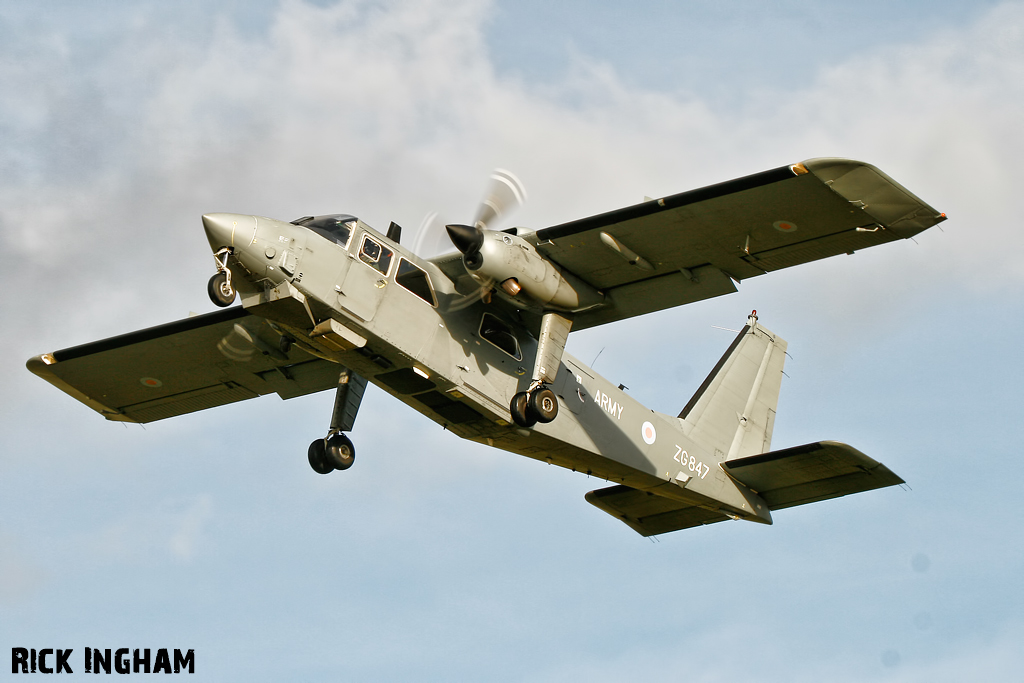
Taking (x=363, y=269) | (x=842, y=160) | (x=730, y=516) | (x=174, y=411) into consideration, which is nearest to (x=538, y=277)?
(x=363, y=269)

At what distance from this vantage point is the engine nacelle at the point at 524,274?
1727 centimetres

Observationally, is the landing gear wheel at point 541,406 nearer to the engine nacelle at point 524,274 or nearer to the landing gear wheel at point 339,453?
the engine nacelle at point 524,274

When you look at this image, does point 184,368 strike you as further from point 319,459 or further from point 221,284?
point 221,284

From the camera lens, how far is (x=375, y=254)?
56.5 feet

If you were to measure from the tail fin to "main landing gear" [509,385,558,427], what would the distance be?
5200 millimetres

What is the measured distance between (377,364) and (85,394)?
271 inches

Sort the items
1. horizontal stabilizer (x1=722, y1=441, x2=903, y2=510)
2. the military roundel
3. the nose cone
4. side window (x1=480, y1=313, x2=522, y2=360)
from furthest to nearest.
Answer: the military roundel, horizontal stabilizer (x1=722, y1=441, x2=903, y2=510), side window (x1=480, y1=313, x2=522, y2=360), the nose cone

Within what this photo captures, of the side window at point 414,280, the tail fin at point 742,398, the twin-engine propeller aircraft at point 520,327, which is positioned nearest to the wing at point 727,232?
the twin-engine propeller aircraft at point 520,327

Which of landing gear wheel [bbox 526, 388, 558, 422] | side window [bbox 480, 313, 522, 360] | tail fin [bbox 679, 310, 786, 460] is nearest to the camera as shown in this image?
landing gear wheel [bbox 526, 388, 558, 422]

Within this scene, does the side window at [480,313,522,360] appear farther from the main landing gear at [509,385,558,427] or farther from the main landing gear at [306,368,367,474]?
the main landing gear at [306,368,367,474]

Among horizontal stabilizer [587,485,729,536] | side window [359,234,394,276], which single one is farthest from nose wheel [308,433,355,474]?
horizontal stabilizer [587,485,729,536]

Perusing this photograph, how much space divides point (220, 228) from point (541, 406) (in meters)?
4.99

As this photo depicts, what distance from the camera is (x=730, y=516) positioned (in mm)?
21547

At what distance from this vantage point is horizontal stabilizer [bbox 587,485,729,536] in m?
21.7
